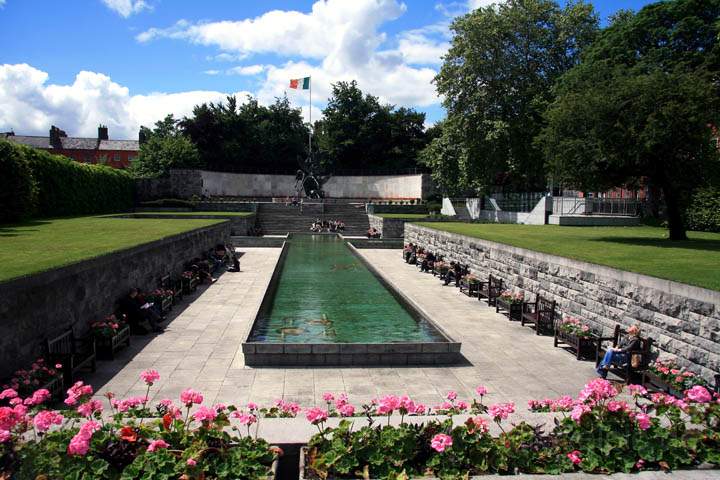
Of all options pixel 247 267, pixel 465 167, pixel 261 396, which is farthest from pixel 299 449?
pixel 465 167

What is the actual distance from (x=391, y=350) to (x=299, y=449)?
14.9 feet

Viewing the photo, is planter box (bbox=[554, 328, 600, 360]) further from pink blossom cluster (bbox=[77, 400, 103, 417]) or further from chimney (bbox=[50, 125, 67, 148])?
chimney (bbox=[50, 125, 67, 148])

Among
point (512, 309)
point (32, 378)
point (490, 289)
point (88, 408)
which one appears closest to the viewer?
point (88, 408)

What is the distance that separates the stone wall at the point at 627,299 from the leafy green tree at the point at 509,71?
24732 mm

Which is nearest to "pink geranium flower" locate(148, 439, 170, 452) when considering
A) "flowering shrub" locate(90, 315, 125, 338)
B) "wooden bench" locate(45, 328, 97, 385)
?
"wooden bench" locate(45, 328, 97, 385)

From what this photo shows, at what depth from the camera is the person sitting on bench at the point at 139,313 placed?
37.6 feet

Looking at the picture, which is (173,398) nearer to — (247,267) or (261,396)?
(261,396)

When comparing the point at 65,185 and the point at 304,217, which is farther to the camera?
the point at 304,217

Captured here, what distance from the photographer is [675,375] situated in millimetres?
7828

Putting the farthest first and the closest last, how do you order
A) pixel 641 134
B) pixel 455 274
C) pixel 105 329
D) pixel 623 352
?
pixel 455 274, pixel 641 134, pixel 105 329, pixel 623 352

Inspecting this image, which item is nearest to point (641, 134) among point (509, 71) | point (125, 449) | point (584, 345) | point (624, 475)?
point (584, 345)

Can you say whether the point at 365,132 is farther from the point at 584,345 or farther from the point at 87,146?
the point at 584,345

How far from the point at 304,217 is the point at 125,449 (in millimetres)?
40452

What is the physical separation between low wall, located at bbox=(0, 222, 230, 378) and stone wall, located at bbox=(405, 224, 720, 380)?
9823mm
